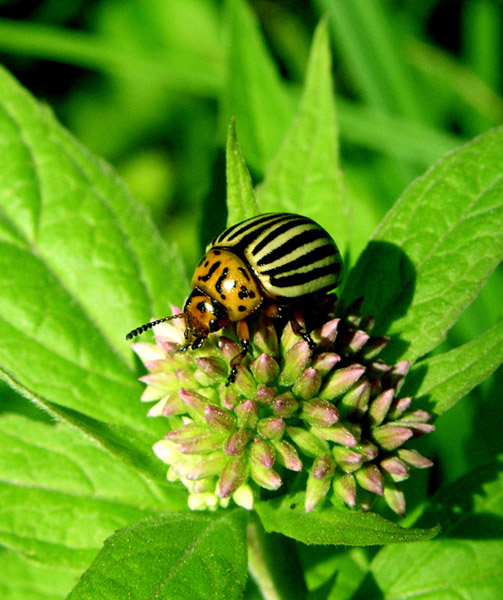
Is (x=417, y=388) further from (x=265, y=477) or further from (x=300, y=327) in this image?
(x=265, y=477)

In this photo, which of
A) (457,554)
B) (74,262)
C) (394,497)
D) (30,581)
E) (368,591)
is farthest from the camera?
(30,581)

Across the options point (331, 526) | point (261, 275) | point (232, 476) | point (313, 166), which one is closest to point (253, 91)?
point (313, 166)

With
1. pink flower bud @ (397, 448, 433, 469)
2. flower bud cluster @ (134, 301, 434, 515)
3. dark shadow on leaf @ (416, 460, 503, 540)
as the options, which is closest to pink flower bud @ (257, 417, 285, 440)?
flower bud cluster @ (134, 301, 434, 515)

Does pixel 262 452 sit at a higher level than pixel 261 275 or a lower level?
lower

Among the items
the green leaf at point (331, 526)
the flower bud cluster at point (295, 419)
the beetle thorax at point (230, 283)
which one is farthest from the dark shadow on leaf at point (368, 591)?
the beetle thorax at point (230, 283)

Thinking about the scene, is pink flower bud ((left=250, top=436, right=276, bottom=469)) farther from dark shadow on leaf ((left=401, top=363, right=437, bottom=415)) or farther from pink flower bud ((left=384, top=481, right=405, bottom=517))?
dark shadow on leaf ((left=401, top=363, right=437, bottom=415))

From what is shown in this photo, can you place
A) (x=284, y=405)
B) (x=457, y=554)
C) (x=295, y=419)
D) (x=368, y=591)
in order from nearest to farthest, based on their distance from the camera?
(x=284, y=405) → (x=295, y=419) → (x=457, y=554) → (x=368, y=591)

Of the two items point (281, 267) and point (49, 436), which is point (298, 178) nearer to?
point (281, 267)

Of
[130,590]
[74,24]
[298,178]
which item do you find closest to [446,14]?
[74,24]
